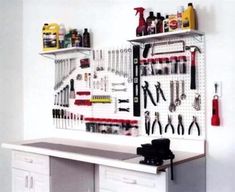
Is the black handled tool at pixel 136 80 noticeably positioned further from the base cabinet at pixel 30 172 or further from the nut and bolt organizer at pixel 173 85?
the base cabinet at pixel 30 172

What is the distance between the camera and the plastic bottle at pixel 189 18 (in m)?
2.22

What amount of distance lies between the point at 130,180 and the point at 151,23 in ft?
3.81

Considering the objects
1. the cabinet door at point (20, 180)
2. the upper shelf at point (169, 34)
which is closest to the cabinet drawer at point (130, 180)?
the cabinet door at point (20, 180)

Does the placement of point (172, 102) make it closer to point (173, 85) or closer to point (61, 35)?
point (173, 85)

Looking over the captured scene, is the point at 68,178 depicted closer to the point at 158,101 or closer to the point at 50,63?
the point at 158,101

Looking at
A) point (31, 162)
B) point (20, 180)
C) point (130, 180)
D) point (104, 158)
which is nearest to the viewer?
point (130, 180)

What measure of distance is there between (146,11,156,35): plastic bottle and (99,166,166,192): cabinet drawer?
41.0 inches

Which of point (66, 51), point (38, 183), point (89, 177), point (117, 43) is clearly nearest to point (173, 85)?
point (117, 43)

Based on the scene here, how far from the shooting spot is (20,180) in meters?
2.81

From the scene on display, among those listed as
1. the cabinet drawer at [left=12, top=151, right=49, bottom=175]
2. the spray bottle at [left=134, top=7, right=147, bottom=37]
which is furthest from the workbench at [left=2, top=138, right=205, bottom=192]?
the spray bottle at [left=134, top=7, right=147, bottom=37]

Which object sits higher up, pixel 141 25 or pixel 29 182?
pixel 141 25

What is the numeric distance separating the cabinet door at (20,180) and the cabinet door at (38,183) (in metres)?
0.06

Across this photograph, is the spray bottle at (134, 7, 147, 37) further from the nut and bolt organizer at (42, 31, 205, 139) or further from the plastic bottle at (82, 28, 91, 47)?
the plastic bottle at (82, 28, 91, 47)

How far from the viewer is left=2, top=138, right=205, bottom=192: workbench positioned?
1.96m
